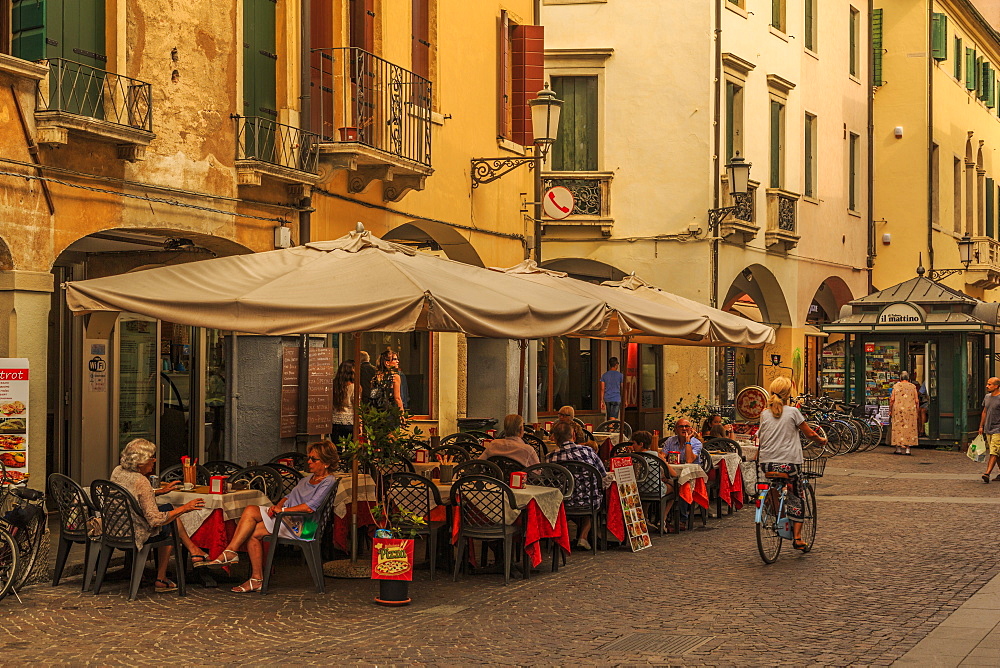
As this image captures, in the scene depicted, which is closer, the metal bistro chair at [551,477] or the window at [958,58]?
the metal bistro chair at [551,477]

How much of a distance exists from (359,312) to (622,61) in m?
18.4

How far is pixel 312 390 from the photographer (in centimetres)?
1517

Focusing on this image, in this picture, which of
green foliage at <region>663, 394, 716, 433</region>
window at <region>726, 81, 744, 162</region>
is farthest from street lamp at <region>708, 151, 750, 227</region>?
green foliage at <region>663, 394, 716, 433</region>

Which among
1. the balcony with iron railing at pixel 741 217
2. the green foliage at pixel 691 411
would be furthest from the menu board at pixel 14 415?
the balcony with iron railing at pixel 741 217

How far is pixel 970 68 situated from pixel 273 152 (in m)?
35.0

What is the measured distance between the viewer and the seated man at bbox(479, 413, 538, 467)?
12.3m

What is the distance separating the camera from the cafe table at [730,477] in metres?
15.5

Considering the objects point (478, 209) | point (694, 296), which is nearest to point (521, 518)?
point (478, 209)

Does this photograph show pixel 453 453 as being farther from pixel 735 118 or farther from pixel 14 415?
pixel 735 118

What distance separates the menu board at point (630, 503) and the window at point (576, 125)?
14.8m

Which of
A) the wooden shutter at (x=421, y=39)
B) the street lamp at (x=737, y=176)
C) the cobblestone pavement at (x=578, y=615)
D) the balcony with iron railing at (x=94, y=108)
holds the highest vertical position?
the wooden shutter at (x=421, y=39)

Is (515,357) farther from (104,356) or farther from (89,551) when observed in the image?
(89,551)

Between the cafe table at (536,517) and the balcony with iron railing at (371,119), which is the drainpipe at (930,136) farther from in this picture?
the cafe table at (536,517)

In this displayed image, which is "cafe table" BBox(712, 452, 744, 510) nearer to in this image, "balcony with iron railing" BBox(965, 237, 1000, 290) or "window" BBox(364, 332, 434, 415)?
"window" BBox(364, 332, 434, 415)
